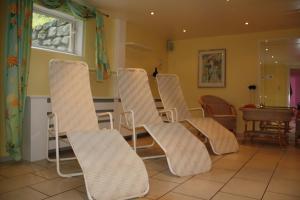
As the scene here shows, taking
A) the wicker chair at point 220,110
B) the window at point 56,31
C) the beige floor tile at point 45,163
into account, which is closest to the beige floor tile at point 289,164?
the wicker chair at point 220,110

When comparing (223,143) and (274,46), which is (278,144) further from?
(274,46)

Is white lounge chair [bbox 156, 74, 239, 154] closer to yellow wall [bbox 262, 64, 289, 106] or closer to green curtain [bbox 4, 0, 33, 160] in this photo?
green curtain [bbox 4, 0, 33, 160]

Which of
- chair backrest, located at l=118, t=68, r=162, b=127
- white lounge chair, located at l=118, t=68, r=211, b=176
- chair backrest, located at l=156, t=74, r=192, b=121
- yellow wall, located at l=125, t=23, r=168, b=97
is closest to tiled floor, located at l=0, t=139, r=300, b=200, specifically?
white lounge chair, located at l=118, t=68, r=211, b=176

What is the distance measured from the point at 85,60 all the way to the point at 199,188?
2.92m

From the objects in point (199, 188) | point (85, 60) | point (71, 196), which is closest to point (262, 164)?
point (199, 188)

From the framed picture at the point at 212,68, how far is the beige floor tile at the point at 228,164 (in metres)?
2.92

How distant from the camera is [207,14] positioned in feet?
14.2

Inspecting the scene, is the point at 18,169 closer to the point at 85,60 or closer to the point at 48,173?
the point at 48,173

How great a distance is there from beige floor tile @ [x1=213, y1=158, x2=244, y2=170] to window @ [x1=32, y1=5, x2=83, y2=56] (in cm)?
274

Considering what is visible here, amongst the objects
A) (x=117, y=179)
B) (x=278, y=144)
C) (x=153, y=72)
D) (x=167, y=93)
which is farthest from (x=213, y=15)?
(x=117, y=179)

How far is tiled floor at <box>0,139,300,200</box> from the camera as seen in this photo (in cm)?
207

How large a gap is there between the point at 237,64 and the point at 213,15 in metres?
1.71

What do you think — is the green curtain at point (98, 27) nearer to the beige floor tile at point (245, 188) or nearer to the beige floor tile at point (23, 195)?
the beige floor tile at point (23, 195)

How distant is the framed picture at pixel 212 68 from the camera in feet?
19.2
